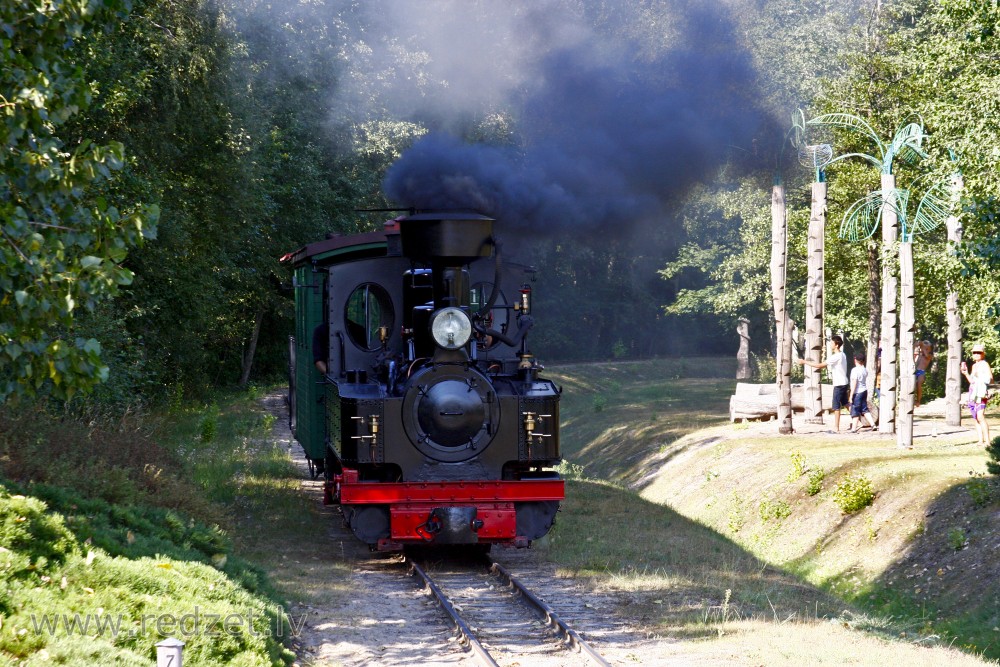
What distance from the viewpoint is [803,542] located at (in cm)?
1397

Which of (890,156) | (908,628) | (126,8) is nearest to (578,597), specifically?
(908,628)

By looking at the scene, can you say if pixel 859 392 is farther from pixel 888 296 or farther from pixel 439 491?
pixel 439 491

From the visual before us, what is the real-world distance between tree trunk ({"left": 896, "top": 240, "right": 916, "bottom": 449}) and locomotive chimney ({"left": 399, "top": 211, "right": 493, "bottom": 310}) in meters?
7.85

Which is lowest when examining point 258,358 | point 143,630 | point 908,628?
point 908,628

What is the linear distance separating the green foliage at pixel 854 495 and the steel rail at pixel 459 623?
5854mm

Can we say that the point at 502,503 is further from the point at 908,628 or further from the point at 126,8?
the point at 126,8

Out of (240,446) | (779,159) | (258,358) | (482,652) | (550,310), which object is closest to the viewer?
(482,652)

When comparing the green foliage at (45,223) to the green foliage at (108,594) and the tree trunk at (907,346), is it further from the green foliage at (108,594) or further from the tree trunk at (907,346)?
the tree trunk at (907,346)

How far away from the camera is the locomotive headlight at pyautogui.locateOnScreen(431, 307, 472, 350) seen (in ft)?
33.9

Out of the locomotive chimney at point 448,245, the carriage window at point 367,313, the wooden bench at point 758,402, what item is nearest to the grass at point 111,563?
the carriage window at point 367,313

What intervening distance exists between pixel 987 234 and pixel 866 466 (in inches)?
167

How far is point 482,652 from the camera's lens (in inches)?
298

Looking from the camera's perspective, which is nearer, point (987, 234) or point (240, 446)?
point (987, 234)

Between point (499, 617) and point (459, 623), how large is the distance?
29.4 inches
